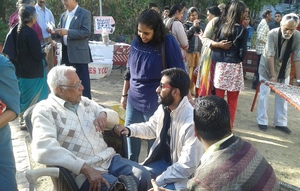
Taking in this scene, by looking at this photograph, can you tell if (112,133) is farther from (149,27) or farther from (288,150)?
(288,150)

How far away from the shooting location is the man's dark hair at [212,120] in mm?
1835

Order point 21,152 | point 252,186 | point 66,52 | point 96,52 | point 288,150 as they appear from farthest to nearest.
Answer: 1. point 96,52
2. point 66,52
3. point 288,150
4. point 21,152
5. point 252,186

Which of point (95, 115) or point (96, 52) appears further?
point (96, 52)

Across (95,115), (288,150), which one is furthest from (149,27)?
(288,150)

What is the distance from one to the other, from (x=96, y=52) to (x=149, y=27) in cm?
498

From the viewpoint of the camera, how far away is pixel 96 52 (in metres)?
8.05

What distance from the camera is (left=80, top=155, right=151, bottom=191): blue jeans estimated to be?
2.60 meters

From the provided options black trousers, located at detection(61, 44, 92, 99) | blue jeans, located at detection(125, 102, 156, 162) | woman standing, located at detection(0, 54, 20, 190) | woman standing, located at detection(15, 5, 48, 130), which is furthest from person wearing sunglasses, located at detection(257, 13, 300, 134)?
woman standing, located at detection(0, 54, 20, 190)

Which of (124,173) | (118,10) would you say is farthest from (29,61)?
(118,10)

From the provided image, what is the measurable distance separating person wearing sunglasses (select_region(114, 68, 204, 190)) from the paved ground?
50.6 inches

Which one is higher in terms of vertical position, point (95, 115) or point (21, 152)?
point (95, 115)

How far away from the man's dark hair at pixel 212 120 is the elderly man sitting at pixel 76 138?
0.92m

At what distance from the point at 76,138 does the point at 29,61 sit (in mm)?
2364

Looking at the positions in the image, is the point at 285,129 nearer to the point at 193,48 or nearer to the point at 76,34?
the point at 193,48
